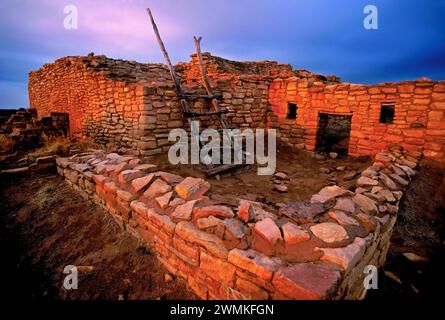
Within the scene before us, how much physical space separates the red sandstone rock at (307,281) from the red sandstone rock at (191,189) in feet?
4.61

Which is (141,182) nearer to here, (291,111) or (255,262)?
(255,262)

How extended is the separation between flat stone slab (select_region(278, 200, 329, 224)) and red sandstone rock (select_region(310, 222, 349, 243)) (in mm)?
139

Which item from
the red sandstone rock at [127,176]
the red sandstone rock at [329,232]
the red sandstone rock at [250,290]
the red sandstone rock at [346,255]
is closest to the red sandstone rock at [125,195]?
the red sandstone rock at [127,176]

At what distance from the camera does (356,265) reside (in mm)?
1821

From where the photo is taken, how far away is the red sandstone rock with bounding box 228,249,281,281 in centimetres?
161

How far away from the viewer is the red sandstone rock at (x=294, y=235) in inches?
73.8

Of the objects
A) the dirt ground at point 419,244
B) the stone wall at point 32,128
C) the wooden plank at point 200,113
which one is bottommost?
the dirt ground at point 419,244

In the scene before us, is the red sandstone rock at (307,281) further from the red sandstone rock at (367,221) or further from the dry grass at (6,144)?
the dry grass at (6,144)

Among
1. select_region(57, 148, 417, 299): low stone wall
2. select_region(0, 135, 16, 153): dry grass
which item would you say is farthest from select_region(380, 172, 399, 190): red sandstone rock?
select_region(0, 135, 16, 153): dry grass

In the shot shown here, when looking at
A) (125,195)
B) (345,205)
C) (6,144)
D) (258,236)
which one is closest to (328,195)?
(345,205)

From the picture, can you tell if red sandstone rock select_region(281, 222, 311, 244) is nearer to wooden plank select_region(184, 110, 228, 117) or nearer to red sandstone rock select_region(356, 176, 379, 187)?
red sandstone rock select_region(356, 176, 379, 187)
